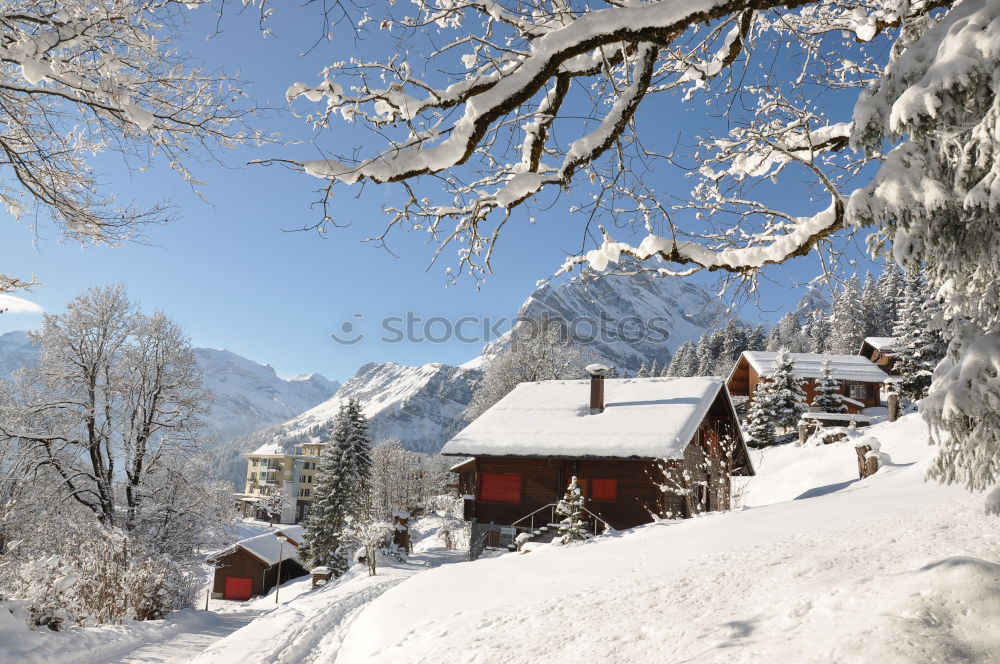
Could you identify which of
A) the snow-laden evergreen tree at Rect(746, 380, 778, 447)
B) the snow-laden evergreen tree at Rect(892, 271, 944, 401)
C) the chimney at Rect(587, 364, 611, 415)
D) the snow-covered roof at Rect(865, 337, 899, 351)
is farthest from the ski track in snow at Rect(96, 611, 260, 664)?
the snow-covered roof at Rect(865, 337, 899, 351)

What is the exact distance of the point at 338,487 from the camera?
31469 millimetres

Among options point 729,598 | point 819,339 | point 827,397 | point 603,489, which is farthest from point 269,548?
point 819,339

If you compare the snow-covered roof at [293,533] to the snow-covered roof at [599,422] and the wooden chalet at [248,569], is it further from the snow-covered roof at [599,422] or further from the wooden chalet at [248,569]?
the snow-covered roof at [599,422]

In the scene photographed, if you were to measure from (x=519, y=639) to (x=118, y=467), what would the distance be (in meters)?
18.5

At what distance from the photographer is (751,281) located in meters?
5.90

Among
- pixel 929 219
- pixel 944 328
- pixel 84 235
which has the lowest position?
pixel 944 328

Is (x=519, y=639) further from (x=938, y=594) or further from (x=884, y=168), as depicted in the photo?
(x=884, y=168)

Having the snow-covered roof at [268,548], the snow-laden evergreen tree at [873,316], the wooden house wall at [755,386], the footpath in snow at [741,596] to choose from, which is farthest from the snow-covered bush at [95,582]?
the snow-laden evergreen tree at [873,316]

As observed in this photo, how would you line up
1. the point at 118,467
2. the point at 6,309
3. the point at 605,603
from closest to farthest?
the point at 605,603, the point at 6,309, the point at 118,467

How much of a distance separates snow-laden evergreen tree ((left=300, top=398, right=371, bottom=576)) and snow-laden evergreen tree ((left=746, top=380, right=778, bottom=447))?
25.1m

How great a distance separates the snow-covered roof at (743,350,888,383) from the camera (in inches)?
1842

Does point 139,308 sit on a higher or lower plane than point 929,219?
higher

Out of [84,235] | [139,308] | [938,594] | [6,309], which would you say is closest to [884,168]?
[938,594]

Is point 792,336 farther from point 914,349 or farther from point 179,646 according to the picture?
point 179,646
